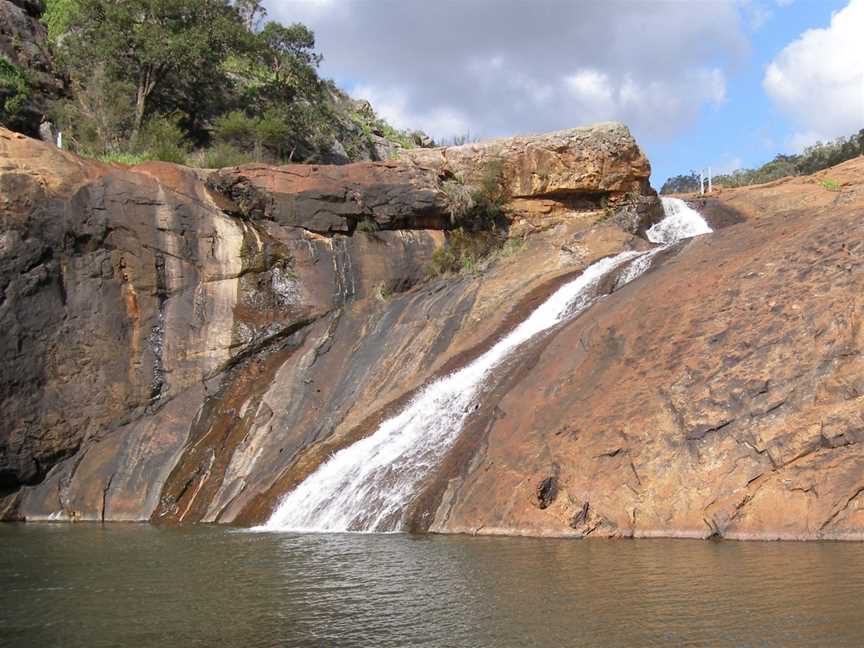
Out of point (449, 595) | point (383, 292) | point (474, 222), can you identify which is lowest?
point (449, 595)

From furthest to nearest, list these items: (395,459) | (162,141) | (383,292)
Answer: (162,141) < (383,292) < (395,459)

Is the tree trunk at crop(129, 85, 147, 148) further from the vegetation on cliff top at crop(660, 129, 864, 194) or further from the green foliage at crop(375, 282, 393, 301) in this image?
the vegetation on cliff top at crop(660, 129, 864, 194)

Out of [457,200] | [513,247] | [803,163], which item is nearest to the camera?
[457,200]

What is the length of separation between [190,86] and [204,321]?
19.3m

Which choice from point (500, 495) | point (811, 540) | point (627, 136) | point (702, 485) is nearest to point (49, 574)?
point (500, 495)

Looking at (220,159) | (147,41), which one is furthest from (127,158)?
(147,41)

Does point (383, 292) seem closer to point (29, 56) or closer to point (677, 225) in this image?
point (677, 225)

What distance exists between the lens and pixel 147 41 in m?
35.9

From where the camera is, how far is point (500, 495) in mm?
14406

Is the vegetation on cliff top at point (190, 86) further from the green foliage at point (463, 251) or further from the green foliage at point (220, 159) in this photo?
the green foliage at point (463, 251)

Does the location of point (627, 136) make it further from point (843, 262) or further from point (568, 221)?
point (843, 262)

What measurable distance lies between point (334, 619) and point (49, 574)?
5545 mm

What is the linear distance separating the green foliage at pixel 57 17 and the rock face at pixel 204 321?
2025cm

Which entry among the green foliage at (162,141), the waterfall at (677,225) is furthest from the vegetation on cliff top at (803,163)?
the green foliage at (162,141)
